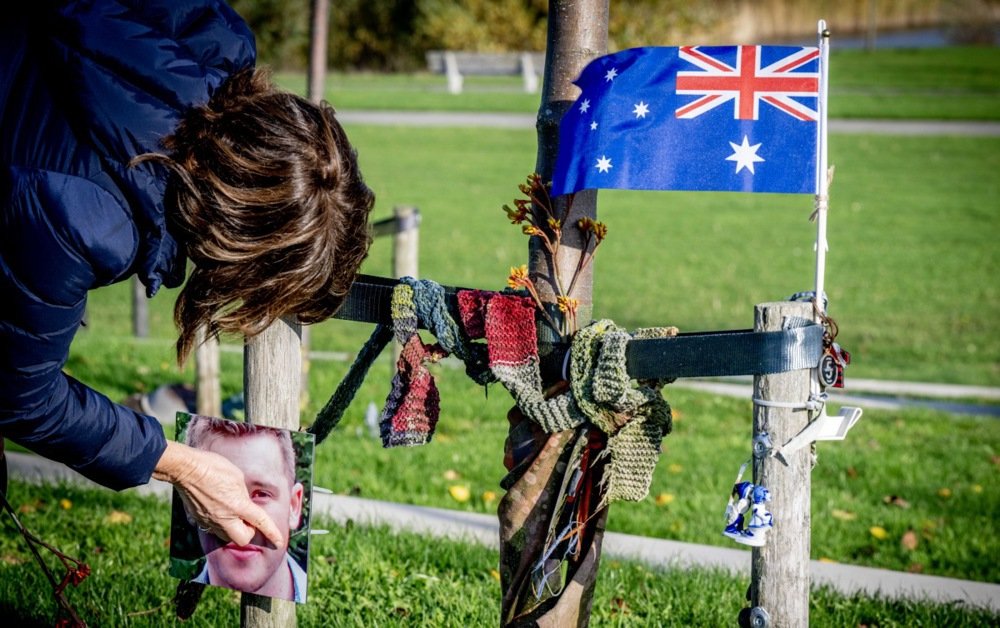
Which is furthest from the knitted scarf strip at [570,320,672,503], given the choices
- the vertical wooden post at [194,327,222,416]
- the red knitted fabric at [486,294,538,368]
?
the vertical wooden post at [194,327,222,416]

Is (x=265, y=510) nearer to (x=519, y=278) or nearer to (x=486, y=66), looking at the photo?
(x=519, y=278)

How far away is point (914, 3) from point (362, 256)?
5760cm

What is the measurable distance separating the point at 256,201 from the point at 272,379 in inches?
30.2

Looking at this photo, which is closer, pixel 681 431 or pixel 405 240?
pixel 405 240

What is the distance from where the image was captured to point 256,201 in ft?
7.30

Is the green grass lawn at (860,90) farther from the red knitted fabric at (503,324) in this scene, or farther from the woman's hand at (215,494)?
the woman's hand at (215,494)

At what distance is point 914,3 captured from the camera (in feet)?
180

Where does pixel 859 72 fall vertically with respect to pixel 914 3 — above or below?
below

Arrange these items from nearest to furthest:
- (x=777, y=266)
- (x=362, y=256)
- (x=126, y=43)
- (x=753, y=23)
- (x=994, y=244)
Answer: (x=126, y=43)
(x=362, y=256)
(x=777, y=266)
(x=994, y=244)
(x=753, y=23)

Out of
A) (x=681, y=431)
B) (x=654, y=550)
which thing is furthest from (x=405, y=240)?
(x=654, y=550)

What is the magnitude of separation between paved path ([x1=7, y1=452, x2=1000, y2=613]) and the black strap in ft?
6.05

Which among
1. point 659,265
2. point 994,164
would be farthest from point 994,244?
point 994,164

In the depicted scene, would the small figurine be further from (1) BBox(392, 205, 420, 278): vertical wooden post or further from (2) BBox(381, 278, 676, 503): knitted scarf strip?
Result: (1) BBox(392, 205, 420, 278): vertical wooden post

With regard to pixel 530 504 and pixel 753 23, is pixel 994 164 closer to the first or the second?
pixel 530 504
